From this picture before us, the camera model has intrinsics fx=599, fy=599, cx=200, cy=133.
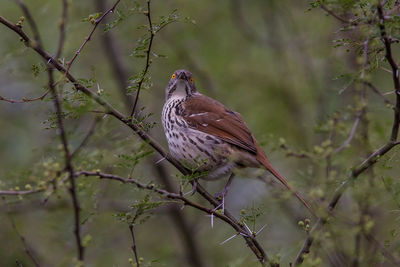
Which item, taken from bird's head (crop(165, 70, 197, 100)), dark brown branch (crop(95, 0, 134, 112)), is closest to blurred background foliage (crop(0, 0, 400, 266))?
dark brown branch (crop(95, 0, 134, 112))

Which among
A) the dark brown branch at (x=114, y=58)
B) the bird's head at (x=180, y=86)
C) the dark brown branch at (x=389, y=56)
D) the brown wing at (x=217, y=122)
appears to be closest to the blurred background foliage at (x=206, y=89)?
the dark brown branch at (x=114, y=58)

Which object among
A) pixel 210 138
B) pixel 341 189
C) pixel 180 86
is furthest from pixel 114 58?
pixel 341 189

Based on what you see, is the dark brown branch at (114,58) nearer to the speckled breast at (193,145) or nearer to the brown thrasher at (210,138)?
the brown thrasher at (210,138)

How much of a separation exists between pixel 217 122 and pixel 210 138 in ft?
0.70

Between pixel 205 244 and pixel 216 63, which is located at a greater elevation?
pixel 216 63

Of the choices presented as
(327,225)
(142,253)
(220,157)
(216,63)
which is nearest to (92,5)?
(216,63)

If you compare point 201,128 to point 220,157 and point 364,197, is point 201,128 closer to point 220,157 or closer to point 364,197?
point 220,157

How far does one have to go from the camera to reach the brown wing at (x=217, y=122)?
15.8 feet

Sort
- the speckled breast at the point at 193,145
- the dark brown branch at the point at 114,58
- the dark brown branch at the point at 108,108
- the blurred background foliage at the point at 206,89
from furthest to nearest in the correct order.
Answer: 1. the dark brown branch at the point at 114,58
2. the blurred background foliage at the point at 206,89
3. the speckled breast at the point at 193,145
4. the dark brown branch at the point at 108,108

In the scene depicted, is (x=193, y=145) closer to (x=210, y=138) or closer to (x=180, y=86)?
(x=210, y=138)

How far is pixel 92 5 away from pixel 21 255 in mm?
3588

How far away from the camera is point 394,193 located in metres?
2.76

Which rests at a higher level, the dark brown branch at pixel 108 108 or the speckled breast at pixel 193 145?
the speckled breast at pixel 193 145

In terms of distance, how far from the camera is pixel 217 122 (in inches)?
195
